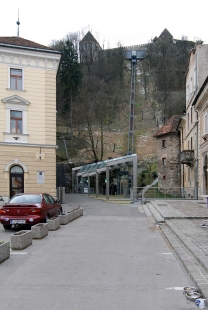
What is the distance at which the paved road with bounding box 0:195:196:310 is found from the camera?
16.1ft

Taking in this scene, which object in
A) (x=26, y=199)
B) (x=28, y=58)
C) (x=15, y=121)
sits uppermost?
(x=28, y=58)

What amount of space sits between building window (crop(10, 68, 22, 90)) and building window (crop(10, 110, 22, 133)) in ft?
6.07

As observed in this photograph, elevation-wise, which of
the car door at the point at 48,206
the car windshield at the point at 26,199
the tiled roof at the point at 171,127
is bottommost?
the car door at the point at 48,206

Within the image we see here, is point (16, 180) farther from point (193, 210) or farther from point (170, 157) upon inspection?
point (170, 157)

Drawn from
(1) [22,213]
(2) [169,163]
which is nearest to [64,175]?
(2) [169,163]

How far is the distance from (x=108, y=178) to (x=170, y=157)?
43.9ft

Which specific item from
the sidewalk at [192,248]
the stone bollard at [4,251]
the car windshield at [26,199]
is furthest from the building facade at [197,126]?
the stone bollard at [4,251]

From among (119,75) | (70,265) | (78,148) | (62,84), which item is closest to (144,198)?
(70,265)

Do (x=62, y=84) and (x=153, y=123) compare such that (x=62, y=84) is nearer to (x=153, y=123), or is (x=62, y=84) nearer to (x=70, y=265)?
(x=153, y=123)

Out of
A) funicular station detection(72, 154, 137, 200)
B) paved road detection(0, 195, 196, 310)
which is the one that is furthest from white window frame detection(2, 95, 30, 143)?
paved road detection(0, 195, 196, 310)

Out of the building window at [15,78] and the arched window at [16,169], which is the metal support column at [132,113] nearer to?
the arched window at [16,169]

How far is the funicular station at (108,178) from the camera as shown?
3172cm

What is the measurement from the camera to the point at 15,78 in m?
25.5

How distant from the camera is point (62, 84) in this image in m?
59.8
